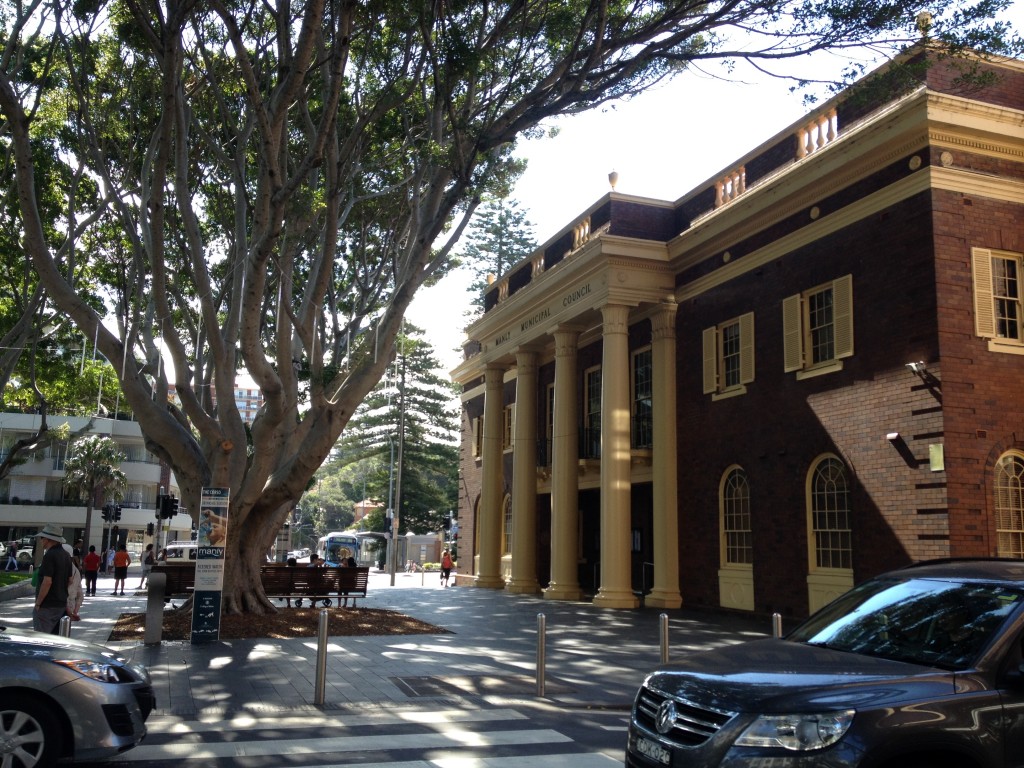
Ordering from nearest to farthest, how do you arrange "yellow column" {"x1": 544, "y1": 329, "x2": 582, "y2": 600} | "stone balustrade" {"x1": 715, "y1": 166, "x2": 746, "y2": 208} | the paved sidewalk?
the paved sidewalk < "stone balustrade" {"x1": 715, "y1": 166, "x2": 746, "y2": 208} < "yellow column" {"x1": 544, "y1": 329, "x2": 582, "y2": 600}

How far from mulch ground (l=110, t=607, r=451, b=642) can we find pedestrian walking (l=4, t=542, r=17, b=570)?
112ft

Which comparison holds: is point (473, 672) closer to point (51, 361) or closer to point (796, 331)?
point (796, 331)

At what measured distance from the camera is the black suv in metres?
4.37

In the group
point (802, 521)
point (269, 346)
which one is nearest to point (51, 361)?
point (269, 346)

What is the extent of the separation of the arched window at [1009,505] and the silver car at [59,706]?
13440 millimetres

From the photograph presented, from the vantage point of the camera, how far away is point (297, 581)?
20672mm

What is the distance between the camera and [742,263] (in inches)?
810

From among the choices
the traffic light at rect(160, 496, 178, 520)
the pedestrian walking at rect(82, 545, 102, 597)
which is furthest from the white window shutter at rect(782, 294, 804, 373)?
the pedestrian walking at rect(82, 545, 102, 597)

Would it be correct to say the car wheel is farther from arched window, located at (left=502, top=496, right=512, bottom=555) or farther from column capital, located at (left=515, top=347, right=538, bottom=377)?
arched window, located at (left=502, top=496, right=512, bottom=555)

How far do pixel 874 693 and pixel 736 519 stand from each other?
16.4m

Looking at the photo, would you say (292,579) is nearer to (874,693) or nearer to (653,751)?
(653,751)

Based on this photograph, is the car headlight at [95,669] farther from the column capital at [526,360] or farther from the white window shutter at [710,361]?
the column capital at [526,360]

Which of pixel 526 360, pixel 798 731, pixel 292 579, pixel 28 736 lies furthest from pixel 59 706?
pixel 526 360

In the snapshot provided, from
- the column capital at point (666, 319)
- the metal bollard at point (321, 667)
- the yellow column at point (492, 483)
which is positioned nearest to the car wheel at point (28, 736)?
the metal bollard at point (321, 667)
